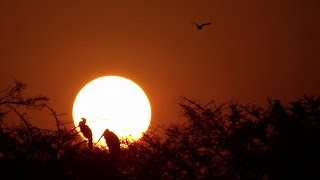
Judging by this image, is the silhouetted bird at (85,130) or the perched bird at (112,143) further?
the perched bird at (112,143)

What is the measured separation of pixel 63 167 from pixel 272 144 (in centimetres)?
835

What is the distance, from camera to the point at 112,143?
1931 centimetres

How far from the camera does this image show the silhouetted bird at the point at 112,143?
1939 centimetres

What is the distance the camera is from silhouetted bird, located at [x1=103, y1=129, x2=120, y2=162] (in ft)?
63.6

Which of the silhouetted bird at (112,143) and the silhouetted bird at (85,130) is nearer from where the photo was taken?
the silhouetted bird at (85,130)

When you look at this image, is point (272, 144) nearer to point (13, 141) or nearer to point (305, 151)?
point (305, 151)

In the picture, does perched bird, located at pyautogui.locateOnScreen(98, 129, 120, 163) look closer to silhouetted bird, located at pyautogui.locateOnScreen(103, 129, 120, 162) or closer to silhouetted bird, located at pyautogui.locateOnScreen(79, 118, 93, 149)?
silhouetted bird, located at pyautogui.locateOnScreen(103, 129, 120, 162)

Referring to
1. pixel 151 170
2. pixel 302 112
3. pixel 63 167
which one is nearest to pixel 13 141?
pixel 63 167

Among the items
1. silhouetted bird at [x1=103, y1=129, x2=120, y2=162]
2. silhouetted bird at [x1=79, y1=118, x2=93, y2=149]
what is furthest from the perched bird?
silhouetted bird at [x1=79, y1=118, x2=93, y2=149]

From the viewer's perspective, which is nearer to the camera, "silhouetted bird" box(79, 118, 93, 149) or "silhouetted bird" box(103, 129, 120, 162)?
"silhouetted bird" box(79, 118, 93, 149)

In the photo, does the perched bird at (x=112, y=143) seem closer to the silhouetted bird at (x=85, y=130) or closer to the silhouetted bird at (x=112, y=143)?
the silhouetted bird at (x=112, y=143)

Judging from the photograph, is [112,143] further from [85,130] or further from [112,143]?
[85,130]

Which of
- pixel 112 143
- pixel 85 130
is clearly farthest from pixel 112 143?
pixel 85 130

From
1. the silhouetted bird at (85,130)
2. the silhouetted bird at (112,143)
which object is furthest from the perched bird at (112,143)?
the silhouetted bird at (85,130)
